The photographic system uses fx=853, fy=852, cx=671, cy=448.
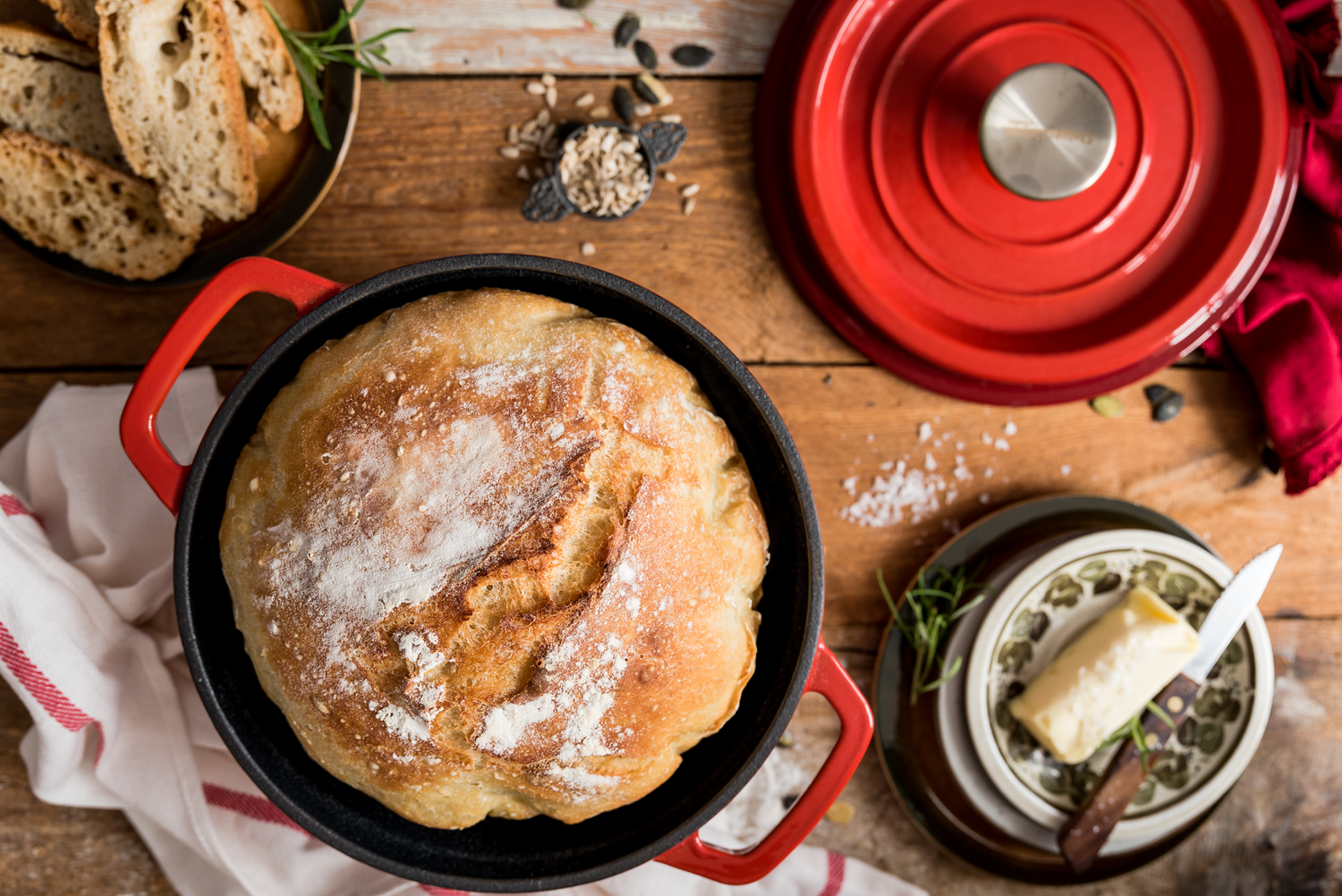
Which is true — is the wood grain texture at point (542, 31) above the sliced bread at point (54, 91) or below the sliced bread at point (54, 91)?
above

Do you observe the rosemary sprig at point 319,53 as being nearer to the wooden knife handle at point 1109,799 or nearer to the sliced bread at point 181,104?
the sliced bread at point 181,104

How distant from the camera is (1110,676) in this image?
1436mm

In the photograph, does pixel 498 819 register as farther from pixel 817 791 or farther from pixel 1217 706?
pixel 1217 706

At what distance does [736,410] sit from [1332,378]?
1101 mm

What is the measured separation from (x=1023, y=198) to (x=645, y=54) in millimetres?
702

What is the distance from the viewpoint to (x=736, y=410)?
1.28 m

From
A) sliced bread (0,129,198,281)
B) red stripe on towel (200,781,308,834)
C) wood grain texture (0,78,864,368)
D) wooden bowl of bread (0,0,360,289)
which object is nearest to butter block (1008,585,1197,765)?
wood grain texture (0,78,864,368)

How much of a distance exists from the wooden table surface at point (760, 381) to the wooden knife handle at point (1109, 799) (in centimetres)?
22

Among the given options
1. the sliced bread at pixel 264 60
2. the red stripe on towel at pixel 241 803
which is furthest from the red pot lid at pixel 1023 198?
the red stripe on towel at pixel 241 803

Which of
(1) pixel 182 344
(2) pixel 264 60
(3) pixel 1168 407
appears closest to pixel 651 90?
(2) pixel 264 60

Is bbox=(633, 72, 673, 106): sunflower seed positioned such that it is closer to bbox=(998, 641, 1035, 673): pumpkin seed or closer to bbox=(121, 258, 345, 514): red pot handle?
bbox=(121, 258, 345, 514): red pot handle

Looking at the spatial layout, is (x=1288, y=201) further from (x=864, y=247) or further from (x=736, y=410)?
(x=736, y=410)

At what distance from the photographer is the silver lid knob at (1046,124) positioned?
4.54ft

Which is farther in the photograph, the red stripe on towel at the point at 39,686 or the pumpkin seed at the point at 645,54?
the pumpkin seed at the point at 645,54
